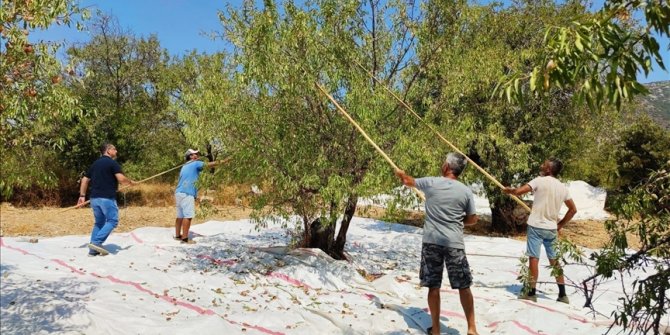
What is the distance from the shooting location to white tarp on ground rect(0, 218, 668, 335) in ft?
14.4

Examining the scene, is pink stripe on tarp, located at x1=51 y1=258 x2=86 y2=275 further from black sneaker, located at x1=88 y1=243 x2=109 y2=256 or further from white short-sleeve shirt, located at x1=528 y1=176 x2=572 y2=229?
white short-sleeve shirt, located at x1=528 y1=176 x2=572 y2=229

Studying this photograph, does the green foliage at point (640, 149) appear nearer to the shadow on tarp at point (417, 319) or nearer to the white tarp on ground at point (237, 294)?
the white tarp on ground at point (237, 294)

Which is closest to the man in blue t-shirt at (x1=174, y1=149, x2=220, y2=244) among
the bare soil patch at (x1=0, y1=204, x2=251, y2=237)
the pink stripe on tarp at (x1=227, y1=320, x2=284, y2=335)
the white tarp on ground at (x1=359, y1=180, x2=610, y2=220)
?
the bare soil patch at (x1=0, y1=204, x2=251, y2=237)

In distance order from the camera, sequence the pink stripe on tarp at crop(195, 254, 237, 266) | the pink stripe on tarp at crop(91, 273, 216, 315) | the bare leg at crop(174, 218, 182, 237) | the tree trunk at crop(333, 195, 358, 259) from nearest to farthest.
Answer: the pink stripe on tarp at crop(91, 273, 216, 315) < the pink stripe on tarp at crop(195, 254, 237, 266) < the tree trunk at crop(333, 195, 358, 259) < the bare leg at crop(174, 218, 182, 237)

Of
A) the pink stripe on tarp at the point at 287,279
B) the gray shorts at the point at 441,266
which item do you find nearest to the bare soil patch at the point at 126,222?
the pink stripe on tarp at the point at 287,279

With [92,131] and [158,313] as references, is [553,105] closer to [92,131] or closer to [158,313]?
[158,313]

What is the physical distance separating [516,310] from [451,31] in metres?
3.55

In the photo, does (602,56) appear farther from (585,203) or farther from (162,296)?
(585,203)

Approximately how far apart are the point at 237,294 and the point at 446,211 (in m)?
2.59

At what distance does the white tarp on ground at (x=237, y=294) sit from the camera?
173 inches

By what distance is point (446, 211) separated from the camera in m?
4.46

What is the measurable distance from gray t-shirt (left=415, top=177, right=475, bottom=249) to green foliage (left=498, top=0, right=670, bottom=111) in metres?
2.61

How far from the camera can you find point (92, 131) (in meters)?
12.7

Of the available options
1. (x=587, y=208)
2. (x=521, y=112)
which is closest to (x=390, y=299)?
(x=521, y=112)
